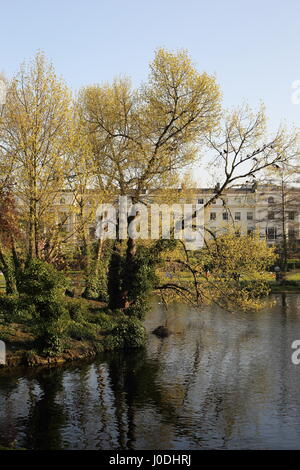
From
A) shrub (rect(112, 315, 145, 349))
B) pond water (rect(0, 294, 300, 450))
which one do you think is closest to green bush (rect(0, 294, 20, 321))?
shrub (rect(112, 315, 145, 349))

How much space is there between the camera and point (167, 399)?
71.4 feet

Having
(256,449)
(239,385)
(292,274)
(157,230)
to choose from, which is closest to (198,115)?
(157,230)
